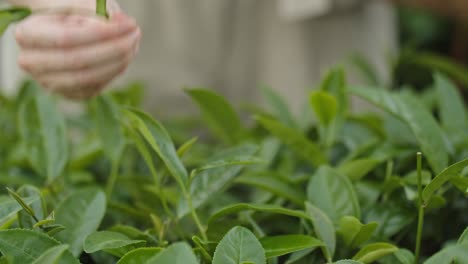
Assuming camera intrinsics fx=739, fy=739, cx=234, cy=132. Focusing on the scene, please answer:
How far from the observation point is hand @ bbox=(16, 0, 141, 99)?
435mm

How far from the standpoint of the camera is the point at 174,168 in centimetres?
→ 41

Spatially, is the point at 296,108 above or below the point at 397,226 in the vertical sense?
below

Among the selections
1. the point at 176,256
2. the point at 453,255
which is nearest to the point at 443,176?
the point at 453,255

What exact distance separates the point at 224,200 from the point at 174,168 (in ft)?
0.44

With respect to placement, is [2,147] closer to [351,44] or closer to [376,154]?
[376,154]

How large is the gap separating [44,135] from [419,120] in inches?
10.7

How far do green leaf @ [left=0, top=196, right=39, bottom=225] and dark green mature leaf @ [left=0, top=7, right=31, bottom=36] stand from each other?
9 centimetres

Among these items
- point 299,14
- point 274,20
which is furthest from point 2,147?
point 274,20

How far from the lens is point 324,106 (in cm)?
55

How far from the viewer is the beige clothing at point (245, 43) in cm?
132

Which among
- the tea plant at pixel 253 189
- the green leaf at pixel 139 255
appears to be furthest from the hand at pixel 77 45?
the green leaf at pixel 139 255

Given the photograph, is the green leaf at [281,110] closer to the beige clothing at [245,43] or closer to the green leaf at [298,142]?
the green leaf at [298,142]

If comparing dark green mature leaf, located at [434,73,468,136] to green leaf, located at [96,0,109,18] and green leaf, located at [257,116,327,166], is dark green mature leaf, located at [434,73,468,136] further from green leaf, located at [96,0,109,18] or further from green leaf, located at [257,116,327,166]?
green leaf, located at [96,0,109,18]

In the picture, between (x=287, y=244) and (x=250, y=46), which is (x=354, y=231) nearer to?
(x=287, y=244)
